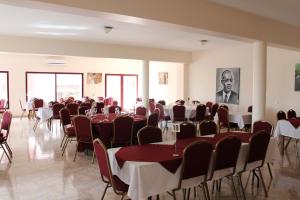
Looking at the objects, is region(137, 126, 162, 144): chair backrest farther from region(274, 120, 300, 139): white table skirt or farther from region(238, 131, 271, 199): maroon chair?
region(274, 120, 300, 139): white table skirt

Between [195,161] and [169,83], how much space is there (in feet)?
33.8

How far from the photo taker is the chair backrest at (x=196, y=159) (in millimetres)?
3006

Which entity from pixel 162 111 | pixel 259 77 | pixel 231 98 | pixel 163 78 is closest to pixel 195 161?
pixel 259 77

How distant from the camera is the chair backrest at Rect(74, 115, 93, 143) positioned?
5.36m

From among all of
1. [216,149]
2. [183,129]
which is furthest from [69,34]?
[216,149]

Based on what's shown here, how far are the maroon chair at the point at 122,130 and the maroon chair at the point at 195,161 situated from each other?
2.53 m

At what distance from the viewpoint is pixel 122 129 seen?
5.54 metres

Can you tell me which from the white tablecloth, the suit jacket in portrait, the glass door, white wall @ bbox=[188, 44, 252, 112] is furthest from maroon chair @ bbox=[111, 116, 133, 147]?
the glass door

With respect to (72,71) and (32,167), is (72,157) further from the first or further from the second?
(72,71)

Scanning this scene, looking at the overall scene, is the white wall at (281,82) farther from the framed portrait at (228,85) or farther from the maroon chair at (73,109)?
the maroon chair at (73,109)

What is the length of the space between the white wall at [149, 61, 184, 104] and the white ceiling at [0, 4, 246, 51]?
9.40 ft

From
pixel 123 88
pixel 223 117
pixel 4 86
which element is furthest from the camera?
pixel 123 88

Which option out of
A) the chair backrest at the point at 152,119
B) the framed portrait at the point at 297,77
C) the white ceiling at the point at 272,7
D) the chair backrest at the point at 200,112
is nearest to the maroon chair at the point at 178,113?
the chair backrest at the point at 200,112

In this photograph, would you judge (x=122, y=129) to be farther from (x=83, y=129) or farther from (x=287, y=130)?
(x=287, y=130)
